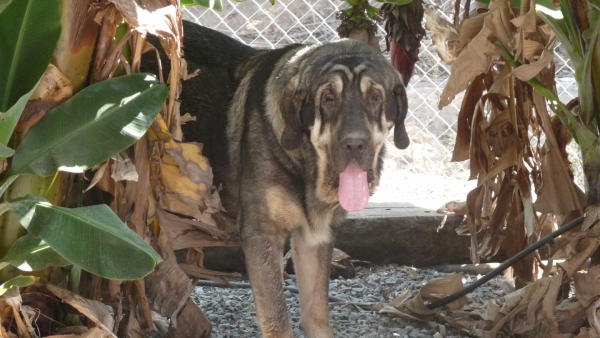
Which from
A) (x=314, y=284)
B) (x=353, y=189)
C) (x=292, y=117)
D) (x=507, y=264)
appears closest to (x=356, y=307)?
(x=314, y=284)

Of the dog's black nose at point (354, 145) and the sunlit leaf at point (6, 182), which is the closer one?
the sunlit leaf at point (6, 182)

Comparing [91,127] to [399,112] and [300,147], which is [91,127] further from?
[399,112]

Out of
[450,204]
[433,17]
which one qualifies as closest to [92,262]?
[433,17]

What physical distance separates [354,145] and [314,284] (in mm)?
1060

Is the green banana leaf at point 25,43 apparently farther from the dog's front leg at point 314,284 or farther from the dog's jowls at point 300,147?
the dog's front leg at point 314,284

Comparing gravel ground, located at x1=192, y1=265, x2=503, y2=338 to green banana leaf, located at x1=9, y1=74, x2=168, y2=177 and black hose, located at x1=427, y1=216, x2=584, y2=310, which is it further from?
green banana leaf, located at x1=9, y1=74, x2=168, y2=177

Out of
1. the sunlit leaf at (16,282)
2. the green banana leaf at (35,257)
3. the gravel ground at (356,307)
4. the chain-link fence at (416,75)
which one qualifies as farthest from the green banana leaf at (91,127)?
the chain-link fence at (416,75)

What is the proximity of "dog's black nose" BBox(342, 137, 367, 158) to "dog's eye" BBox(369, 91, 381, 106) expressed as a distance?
0.83 feet

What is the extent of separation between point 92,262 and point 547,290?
2.16 m

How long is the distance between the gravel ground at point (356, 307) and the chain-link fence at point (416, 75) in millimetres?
2821

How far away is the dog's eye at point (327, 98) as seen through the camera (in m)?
3.85

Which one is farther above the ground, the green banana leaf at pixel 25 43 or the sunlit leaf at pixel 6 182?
the green banana leaf at pixel 25 43

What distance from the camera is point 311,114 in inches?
154

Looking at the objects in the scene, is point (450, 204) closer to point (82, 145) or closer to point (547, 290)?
point (547, 290)
